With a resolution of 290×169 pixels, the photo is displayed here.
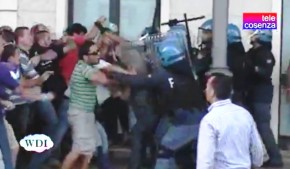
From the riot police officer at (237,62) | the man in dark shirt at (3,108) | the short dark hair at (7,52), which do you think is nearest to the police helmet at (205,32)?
the riot police officer at (237,62)

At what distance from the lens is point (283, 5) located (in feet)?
42.6

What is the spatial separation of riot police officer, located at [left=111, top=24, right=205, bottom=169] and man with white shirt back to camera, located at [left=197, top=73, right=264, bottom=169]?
9.04ft

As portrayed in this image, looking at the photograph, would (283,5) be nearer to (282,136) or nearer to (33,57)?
(282,136)

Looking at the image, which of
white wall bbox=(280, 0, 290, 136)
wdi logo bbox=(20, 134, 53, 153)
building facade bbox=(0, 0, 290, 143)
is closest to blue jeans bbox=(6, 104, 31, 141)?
wdi logo bbox=(20, 134, 53, 153)

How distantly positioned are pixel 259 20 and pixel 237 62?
1254 millimetres

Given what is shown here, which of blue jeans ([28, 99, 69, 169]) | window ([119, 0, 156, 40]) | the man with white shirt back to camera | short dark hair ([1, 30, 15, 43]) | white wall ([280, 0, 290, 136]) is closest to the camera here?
the man with white shirt back to camera

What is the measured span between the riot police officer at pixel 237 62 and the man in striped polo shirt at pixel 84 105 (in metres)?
1.84

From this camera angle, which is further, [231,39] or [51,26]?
[51,26]

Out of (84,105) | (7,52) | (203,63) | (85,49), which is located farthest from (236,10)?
(7,52)

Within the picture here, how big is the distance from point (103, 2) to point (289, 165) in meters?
3.66

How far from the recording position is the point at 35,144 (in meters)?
11.1

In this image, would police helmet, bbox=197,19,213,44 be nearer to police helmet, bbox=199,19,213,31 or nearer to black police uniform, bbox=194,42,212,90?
police helmet, bbox=199,19,213,31

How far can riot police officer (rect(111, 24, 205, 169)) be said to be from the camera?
1016 centimetres

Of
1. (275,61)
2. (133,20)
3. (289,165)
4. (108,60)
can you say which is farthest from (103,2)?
(289,165)
